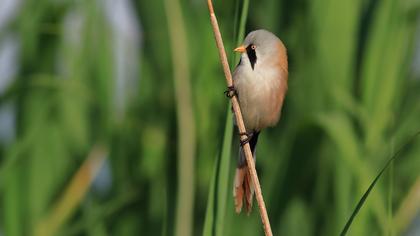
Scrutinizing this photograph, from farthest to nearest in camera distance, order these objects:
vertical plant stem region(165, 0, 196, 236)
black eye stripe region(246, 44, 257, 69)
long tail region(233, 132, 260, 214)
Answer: vertical plant stem region(165, 0, 196, 236), black eye stripe region(246, 44, 257, 69), long tail region(233, 132, 260, 214)

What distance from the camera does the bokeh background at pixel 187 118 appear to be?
2172 mm

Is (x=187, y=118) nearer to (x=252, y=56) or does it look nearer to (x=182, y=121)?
(x=182, y=121)

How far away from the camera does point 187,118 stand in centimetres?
215

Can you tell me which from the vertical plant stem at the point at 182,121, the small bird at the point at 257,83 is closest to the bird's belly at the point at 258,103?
the small bird at the point at 257,83

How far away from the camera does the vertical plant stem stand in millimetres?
1989

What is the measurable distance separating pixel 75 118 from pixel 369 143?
2.92 ft

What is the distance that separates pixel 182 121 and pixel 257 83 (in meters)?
0.37

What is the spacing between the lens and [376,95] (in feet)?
7.28

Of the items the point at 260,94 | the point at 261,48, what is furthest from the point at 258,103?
the point at 261,48

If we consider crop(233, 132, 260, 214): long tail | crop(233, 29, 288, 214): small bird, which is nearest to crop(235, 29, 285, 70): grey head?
crop(233, 29, 288, 214): small bird

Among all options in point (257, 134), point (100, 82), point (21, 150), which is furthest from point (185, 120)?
point (21, 150)

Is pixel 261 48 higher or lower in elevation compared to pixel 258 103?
higher

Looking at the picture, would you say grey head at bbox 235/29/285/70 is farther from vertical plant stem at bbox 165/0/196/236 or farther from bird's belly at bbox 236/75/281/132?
vertical plant stem at bbox 165/0/196/236

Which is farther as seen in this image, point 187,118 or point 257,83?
point 187,118
